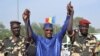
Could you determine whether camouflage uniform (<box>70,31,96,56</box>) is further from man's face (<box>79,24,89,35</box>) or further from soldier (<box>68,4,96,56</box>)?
man's face (<box>79,24,89,35</box>)

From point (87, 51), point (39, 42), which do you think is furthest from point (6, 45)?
point (87, 51)

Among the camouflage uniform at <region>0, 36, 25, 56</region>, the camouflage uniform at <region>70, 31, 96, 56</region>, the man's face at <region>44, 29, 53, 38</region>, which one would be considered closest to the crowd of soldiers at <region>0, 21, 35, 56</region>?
the camouflage uniform at <region>0, 36, 25, 56</region>

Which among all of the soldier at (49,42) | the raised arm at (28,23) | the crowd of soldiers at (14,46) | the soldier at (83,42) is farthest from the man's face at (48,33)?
the crowd of soldiers at (14,46)

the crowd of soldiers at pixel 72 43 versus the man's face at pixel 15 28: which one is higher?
the man's face at pixel 15 28

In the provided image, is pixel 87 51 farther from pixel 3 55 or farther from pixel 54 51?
pixel 3 55

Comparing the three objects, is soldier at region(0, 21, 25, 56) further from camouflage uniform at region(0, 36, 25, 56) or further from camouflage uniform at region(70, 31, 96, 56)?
camouflage uniform at region(70, 31, 96, 56)

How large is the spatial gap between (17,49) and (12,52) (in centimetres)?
12

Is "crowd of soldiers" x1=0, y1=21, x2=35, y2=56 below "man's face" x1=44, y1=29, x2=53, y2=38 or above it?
below

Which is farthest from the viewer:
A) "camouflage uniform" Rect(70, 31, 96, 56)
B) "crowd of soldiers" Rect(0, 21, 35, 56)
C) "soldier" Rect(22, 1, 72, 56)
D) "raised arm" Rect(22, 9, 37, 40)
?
"crowd of soldiers" Rect(0, 21, 35, 56)

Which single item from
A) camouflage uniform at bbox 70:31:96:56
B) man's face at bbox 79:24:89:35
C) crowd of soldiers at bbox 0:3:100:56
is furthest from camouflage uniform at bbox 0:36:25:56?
man's face at bbox 79:24:89:35

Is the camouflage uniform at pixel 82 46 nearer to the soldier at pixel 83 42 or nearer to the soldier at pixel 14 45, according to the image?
the soldier at pixel 83 42

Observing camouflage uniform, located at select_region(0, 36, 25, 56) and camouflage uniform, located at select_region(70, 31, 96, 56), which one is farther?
camouflage uniform, located at select_region(0, 36, 25, 56)

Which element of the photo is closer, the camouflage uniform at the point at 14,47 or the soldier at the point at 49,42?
the soldier at the point at 49,42

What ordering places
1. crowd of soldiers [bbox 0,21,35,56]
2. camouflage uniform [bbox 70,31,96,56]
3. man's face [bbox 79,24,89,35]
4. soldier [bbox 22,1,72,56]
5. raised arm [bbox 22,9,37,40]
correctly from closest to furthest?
raised arm [bbox 22,9,37,40], soldier [bbox 22,1,72,56], man's face [bbox 79,24,89,35], camouflage uniform [bbox 70,31,96,56], crowd of soldiers [bbox 0,21,35,56]
